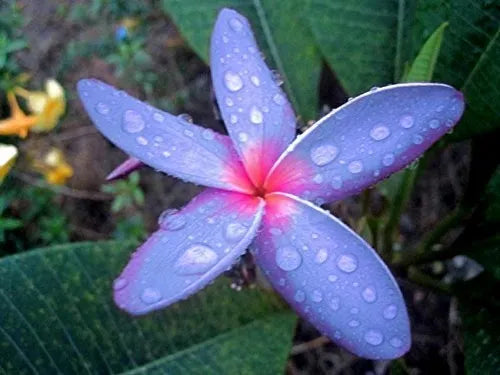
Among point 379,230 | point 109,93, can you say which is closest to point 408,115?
point 109,93

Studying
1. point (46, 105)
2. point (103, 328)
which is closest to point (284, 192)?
point (103, 328)

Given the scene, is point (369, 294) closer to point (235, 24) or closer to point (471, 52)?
point (235, 24)

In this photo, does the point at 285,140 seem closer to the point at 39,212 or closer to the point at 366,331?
the point at 366,331

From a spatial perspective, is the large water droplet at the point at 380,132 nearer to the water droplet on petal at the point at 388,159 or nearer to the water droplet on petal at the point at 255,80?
the water droplet on petal at the point at 388,159

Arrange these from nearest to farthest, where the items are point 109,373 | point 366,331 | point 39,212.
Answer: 1. point 366,331
2. point 109,373
3. point 39,212

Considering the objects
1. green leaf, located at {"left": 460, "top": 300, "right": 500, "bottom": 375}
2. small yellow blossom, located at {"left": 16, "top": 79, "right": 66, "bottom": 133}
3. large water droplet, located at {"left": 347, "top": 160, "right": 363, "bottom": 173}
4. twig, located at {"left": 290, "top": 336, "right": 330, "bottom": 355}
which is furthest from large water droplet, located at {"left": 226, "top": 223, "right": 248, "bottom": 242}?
twig, located at {"left": 290, "top": 336, "right": 330, "bottom": 355}
